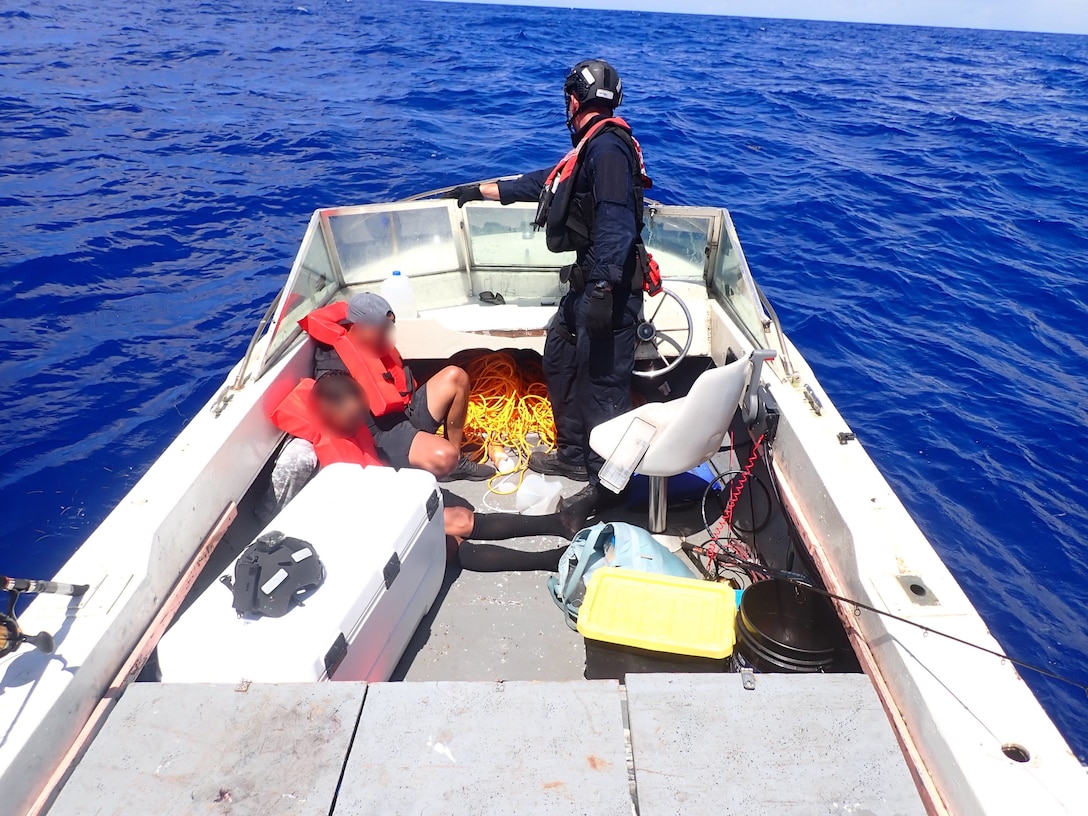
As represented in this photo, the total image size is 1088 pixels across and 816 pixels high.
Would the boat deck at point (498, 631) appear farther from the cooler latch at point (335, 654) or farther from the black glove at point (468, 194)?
the black glove at point (468, 194)

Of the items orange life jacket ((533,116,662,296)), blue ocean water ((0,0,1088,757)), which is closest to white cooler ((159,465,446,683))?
orange life jacket ((533,116,662,296))

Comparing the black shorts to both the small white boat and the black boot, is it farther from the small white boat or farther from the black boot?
the black boot

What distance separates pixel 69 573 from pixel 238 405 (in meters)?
1.13

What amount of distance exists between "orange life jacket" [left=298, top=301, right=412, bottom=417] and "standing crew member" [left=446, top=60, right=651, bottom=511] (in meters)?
0.89

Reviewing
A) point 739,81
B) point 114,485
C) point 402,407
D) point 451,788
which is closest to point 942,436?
point 402,407

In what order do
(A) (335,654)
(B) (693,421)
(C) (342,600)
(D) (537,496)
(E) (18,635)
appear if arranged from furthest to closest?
1. (D) (537,496)
2. (B) (693,421)
3. (C) (342,600)
4. (A) (335,654)
5. (E) (18,635)

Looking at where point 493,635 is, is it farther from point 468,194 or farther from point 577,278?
point 468,194

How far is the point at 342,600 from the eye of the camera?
220cm

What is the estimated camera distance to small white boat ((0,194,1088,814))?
5.48 ft

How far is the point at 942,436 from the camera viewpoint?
6.30 m

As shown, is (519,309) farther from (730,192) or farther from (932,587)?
(730,192)

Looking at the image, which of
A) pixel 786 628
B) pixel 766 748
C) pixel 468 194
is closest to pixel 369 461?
pixel 468 194

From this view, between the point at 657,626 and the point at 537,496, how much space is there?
173 centimetres

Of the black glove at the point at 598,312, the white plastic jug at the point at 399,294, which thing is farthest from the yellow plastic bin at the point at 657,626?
the white plastic jug at the point at 399,294
